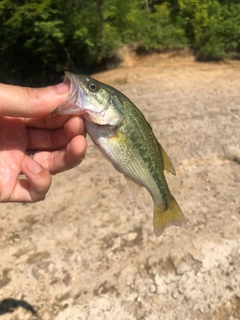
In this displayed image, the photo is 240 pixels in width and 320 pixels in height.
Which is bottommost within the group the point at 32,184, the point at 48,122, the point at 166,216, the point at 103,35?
the point at 103,35

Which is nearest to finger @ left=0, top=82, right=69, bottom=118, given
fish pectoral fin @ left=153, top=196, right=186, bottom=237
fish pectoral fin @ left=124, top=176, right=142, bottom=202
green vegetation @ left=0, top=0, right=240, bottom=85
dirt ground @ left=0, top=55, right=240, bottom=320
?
fish pectoral fin @ left=124, top=176, right=142, bottom=202

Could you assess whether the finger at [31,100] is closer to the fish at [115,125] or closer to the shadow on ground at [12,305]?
the fish at [115,125]

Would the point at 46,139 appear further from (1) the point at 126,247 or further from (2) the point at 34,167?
(1) the point at 126,247

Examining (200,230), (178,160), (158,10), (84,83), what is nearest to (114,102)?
(84,83)

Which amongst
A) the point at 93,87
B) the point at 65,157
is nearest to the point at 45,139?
the point at 65,157

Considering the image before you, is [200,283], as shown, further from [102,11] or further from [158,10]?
[158,10]

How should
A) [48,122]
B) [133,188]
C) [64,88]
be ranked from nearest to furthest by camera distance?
[64,88], [133,188], [48,122]

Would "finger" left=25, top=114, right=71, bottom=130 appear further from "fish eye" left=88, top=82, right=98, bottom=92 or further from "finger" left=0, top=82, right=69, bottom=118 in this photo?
"fish eye" left=88, top=82, right=98, bottom=92
